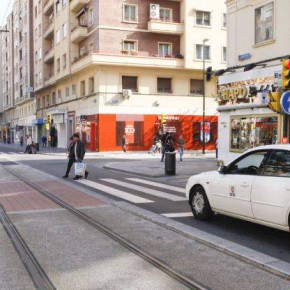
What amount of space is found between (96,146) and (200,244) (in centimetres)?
3050

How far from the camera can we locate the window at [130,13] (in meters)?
37.0

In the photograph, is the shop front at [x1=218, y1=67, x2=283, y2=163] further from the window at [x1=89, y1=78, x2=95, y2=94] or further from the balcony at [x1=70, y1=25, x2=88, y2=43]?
the balcony at [x1=70, y1=25, x2=88, y2=43]

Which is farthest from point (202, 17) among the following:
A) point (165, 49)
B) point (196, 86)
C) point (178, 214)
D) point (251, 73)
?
point (178, 214)

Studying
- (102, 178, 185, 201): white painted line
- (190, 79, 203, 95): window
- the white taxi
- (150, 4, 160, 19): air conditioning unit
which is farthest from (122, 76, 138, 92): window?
the white taxi

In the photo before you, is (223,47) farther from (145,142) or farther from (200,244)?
(200,244)

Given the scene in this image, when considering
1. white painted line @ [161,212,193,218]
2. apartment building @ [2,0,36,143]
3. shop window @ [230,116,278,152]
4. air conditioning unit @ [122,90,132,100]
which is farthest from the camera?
apartment building @ [2,0,36,143]

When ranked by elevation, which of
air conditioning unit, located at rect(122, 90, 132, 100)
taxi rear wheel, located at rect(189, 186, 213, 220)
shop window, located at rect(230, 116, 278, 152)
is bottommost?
taxi rear wheel, located at rect(189, 186, 213, 220)

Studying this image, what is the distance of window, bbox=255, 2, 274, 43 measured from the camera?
18359mm

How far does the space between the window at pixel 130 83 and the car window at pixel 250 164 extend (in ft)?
98.8

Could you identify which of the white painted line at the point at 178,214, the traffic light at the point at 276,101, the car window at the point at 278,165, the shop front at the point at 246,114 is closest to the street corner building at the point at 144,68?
the shop front at the point at 246,114

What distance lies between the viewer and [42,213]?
8.80 m

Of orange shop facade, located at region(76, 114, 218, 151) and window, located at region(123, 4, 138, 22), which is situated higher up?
window, located at region(123, 4, 138, 22)

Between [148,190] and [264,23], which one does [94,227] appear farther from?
[264,23]

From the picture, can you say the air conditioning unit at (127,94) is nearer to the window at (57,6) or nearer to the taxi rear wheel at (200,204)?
the window at (57,6)
